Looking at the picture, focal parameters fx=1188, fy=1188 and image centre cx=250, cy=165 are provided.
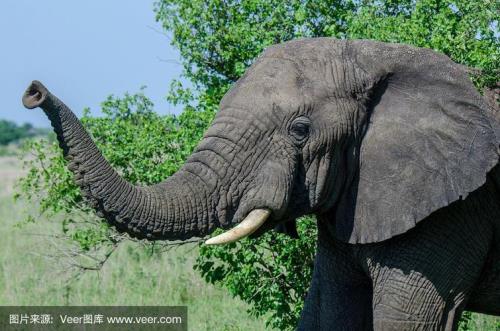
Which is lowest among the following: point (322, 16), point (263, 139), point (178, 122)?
point (263, 139)

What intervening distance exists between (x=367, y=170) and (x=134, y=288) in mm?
4644

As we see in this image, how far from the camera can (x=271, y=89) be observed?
4664mm

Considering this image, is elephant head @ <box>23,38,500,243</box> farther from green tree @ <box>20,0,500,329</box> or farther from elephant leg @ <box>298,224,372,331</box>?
Answer: green tree @ <box>20,0,500,329</box>

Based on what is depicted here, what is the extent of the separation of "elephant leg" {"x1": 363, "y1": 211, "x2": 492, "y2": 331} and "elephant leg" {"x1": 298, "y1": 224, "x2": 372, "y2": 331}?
0.91ft

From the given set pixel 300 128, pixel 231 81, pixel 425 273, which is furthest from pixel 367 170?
pixel 231 81

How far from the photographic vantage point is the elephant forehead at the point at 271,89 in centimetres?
464

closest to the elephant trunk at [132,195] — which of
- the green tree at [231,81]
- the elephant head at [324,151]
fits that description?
the elephant head at [324,151]

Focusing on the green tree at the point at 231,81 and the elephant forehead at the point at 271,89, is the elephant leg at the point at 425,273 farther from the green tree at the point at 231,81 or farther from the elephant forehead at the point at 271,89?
the green tree at the point at 231,81

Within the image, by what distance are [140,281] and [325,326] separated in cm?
432

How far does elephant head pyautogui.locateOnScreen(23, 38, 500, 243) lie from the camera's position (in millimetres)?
4539

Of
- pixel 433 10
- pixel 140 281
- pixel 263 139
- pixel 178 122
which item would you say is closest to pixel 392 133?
pixel 263 139

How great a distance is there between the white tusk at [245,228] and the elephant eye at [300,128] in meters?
0.32

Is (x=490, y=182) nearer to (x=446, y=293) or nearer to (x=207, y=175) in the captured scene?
(x=446, y=293)

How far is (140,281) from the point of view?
9.43 metres
